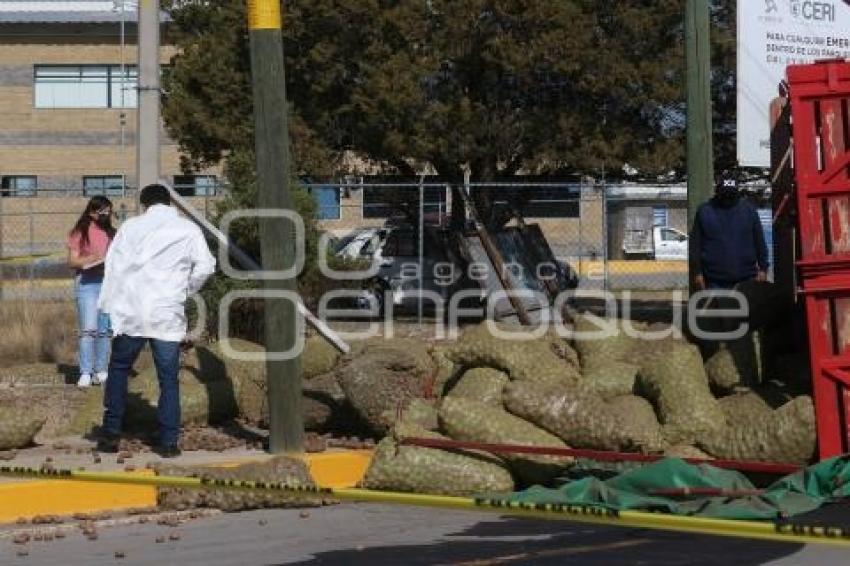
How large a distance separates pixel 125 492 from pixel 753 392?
153 inches

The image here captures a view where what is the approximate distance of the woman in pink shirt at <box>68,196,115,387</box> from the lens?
12.0 metres

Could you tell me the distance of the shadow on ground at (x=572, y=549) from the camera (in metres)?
7.42

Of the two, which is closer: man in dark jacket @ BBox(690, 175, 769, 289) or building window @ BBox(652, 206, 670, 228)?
man in dark jacket @ BBox(690, 175, 769, 289)

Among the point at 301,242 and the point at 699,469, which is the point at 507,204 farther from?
the point at 699,469

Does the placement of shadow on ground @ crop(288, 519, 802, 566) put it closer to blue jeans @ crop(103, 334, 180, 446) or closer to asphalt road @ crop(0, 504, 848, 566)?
asphalt road @ crop(0, 504, 848, 566)

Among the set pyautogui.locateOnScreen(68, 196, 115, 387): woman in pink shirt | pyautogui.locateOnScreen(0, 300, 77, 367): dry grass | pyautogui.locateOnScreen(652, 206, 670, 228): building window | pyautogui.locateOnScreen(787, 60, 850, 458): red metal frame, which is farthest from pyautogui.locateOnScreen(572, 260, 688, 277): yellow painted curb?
pyautogui.locateOnScreen(787, 60, 850, 458): red metal frame

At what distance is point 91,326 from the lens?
39.4ft

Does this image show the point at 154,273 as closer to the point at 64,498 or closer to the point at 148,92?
the point at 64,498

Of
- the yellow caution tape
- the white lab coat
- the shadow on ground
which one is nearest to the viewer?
the yellow caution tape

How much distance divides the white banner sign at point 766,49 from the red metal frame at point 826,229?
764 centimetres

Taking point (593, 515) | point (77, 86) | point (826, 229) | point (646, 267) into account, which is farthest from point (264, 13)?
point (77, 86)

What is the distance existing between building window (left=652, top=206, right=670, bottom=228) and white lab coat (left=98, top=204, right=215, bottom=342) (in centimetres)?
2935

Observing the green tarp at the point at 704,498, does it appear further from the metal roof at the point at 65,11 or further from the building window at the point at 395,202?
the metal roof at the point at 65,11

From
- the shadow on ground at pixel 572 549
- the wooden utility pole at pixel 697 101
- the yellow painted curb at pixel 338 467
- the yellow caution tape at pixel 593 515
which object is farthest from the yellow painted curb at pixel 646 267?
the yellow caution tape at pixel 593 515
